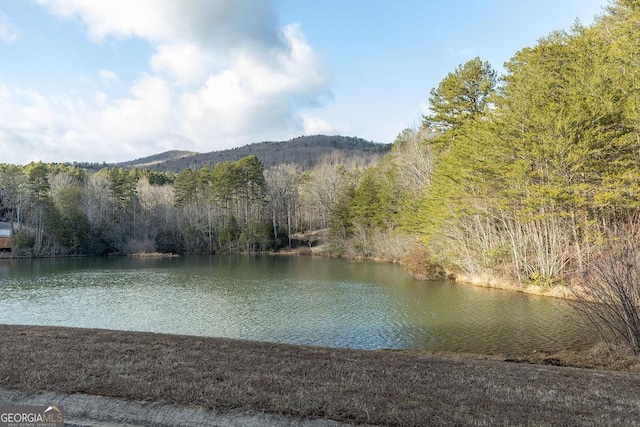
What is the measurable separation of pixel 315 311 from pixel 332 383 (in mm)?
12348

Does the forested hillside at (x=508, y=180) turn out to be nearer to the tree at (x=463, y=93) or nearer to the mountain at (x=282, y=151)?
the tree at (x=463, y=93)

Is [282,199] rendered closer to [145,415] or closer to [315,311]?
[315,311]

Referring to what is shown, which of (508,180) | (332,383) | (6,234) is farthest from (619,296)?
(6,234)

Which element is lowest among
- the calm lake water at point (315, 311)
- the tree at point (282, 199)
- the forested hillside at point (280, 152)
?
the calm lake water at point (315, 311)

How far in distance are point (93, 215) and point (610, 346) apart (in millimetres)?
67082

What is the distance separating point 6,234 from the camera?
54031 mm

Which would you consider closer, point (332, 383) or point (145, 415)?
point (145, 415)

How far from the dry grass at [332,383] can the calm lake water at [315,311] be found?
5.53m

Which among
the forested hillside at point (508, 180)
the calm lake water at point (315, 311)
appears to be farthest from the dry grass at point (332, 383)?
the forested hillside at point (508, 180)

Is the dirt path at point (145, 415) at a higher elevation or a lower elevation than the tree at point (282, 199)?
lower

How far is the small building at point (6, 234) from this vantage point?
53000 mm

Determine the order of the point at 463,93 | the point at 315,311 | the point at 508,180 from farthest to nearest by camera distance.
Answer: the point at 463,93 < the point at 508,180 < the point at 315,311

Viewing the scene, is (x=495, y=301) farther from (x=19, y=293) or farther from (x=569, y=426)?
(x=19, y=293)

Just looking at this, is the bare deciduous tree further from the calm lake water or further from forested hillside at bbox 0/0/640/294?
forested hillside at bbox 0/0/640/294
